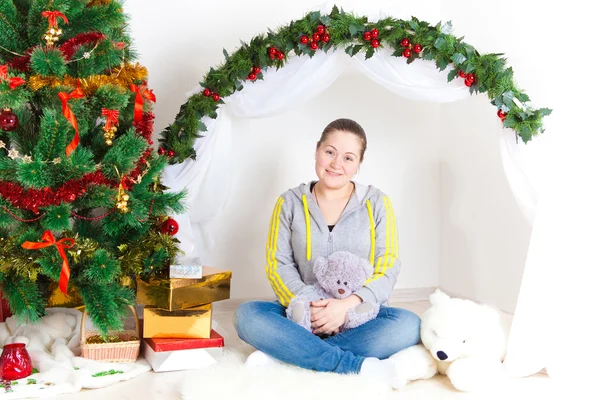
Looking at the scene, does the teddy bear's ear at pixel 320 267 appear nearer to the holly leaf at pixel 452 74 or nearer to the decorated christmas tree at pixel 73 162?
the decorated christmas tree at pixel 73 162

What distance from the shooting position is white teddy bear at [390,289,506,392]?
6.66ft

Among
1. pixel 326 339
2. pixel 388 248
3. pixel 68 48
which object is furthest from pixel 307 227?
pixel 68 48

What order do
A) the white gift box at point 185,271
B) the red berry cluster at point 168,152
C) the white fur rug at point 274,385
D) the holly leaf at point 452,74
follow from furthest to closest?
the red berry cluster at point 168,152, the holly leaf at point 452,74, the white gift box at point 185,271, the white fur rug at point 274,385

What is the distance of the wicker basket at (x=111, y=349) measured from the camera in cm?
219

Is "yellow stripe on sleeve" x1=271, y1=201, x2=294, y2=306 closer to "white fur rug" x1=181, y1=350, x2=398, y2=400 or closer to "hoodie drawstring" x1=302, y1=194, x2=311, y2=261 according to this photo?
"hoodie drawstring" x1=302, y1=194, x2=311, y2=261

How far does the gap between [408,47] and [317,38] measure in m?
0.35

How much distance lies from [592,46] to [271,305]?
141cm

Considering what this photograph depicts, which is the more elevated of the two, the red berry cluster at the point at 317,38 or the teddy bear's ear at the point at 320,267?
the red berry cluster at the point at 317,38

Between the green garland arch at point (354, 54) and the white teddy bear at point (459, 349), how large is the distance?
660 mm

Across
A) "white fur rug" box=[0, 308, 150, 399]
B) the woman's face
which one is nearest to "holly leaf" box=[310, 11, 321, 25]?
the woman's face

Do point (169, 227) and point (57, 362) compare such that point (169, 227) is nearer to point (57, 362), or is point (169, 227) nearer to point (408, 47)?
point (57, 362)

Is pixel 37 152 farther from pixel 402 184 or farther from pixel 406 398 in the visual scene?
pixel 402 184

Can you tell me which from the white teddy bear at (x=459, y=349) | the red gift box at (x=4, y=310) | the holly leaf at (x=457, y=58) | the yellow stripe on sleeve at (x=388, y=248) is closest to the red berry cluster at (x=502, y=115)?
the holly leaf at (x=457, y=58)

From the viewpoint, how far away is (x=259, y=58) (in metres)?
2.51
